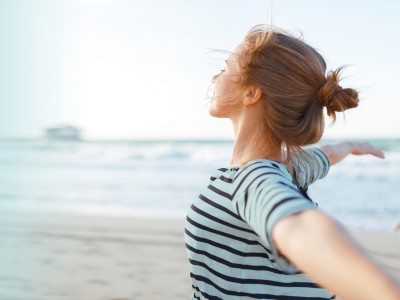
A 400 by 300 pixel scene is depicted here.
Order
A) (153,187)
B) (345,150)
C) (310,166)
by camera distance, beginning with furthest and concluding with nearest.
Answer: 1. (153,187)
2. (345,150)
3. (310,166)

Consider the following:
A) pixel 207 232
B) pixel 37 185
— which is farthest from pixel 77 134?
pixel 207 232

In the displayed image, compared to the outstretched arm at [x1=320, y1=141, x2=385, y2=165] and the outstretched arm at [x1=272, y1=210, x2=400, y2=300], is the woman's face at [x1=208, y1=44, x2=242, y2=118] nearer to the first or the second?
the outstretched arm at [x1=272, y1=210, x2=400, y2=300]

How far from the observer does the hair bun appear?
5.31ft

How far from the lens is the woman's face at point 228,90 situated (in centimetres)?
171

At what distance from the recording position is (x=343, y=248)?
93 centimetres

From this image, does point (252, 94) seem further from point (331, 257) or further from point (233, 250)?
point (331, 257)

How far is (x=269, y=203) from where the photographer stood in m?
1.12

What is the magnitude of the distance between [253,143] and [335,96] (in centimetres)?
28

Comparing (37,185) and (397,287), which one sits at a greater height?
(397,287)

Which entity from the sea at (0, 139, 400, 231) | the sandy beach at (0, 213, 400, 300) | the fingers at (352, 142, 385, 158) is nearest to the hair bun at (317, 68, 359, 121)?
the fingers at (352, 142, 385, 158)

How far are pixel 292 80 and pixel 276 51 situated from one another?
95 millimetres

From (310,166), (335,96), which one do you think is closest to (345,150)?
(310,166)

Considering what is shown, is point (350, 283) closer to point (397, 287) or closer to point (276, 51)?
point (397, 287)

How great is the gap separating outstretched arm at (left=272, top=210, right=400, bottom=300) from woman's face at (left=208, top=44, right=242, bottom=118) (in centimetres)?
74
